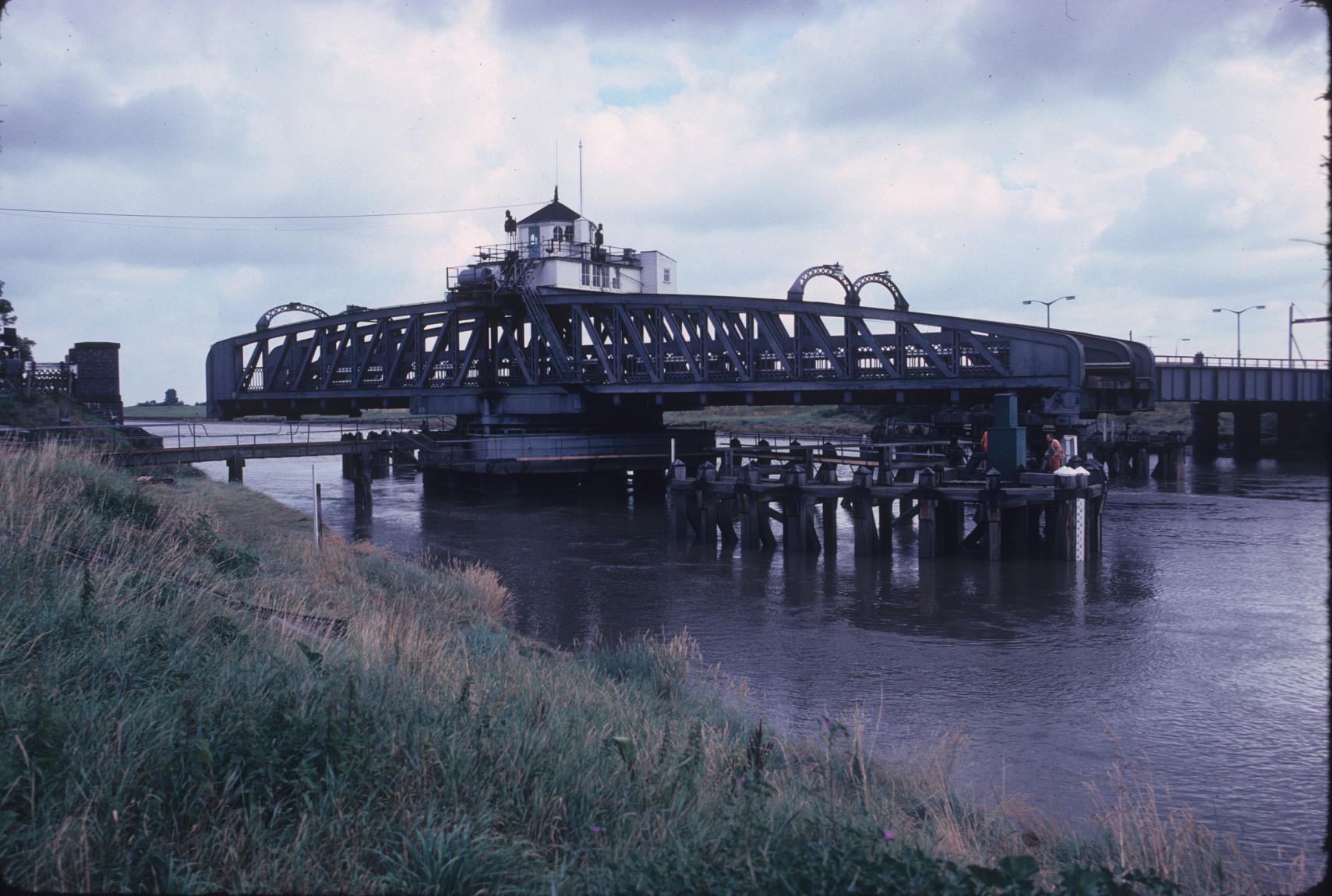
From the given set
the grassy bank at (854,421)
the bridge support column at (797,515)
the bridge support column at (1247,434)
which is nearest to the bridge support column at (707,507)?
the bridge support column at (797,515)

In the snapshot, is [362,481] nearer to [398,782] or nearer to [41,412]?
[41,412]

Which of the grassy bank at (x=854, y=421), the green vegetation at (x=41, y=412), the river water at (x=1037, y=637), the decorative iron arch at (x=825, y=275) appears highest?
the decorative iron arch at (x=825, y=275)

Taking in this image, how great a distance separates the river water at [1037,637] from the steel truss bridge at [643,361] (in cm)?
681

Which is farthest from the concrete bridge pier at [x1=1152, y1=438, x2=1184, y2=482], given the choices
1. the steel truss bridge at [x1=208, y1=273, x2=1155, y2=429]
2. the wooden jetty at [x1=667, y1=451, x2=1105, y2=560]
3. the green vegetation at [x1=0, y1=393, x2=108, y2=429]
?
the green vegetation at [x1=0, y1=393, x2=108, y2=429]

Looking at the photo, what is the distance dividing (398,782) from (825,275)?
44.4 m

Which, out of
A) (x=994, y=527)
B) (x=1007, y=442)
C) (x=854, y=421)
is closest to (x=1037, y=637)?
(x=994, y=527)

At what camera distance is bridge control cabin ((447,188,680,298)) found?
53375 mm

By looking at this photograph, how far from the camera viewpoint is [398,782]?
596 cm

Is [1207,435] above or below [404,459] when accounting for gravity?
above

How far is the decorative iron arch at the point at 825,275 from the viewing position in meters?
45.6

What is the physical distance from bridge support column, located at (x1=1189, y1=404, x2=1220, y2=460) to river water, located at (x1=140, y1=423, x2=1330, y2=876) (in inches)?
1469

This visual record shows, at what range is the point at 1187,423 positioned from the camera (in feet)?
329

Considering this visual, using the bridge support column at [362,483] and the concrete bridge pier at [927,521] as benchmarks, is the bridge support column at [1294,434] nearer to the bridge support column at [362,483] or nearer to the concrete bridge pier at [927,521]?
the concrete bridge pier at [927,521]

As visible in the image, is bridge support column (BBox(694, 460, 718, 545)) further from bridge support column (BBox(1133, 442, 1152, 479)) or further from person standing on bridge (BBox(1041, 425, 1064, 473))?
bridge support column (BBox(1133, 442, 1152, 479))
